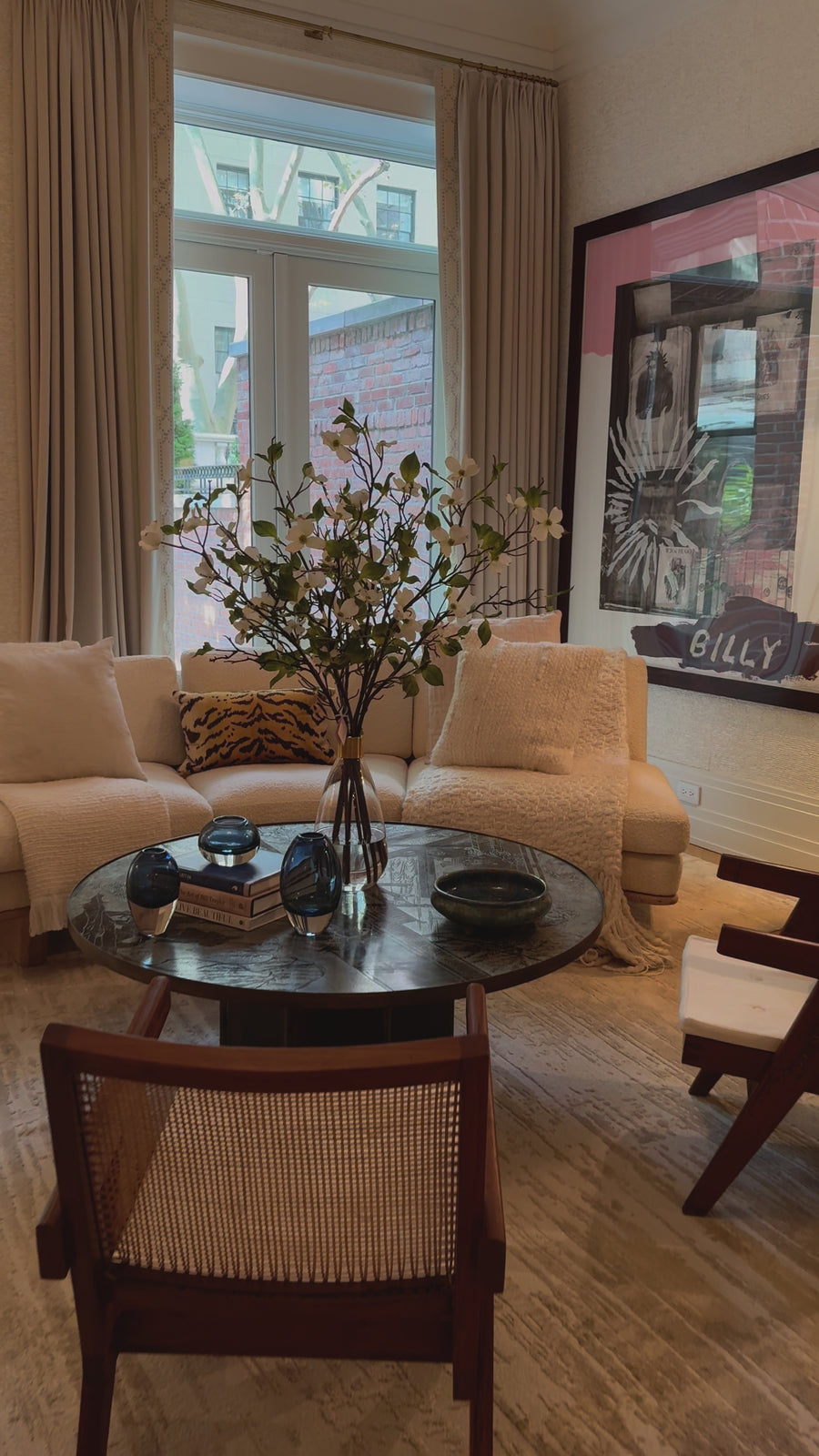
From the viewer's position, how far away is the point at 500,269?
496cm

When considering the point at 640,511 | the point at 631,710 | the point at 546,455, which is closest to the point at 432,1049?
the point at 631,710

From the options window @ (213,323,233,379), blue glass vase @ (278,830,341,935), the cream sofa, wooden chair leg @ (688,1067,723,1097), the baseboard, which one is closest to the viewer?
blue glass vase @ (278,830,341,935)

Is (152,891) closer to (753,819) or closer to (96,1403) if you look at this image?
(96,1403)

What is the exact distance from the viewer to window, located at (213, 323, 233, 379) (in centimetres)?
476

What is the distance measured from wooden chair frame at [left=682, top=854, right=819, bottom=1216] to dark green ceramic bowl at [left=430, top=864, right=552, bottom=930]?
356 mm

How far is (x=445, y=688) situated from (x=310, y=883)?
1889 mm

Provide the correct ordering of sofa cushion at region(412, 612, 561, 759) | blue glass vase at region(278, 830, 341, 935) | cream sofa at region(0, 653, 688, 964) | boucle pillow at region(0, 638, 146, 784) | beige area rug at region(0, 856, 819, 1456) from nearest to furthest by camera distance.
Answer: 1. beige area rug at region(0, 856, 819, 1456)
2. blue glass vase at region(278, 830, 341, 935)
3. cream sofa at region(0, 653, 688, 964)
4. boucle pillow at region(0, 638, 146, 784)
5. sofa cushion at region(412, 612, 561, 759)

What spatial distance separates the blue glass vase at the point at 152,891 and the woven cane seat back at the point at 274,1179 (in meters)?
0.87

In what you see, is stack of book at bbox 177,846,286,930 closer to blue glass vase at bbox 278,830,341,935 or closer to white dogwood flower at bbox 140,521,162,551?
blue glass vase at bbox 278,830,341,935

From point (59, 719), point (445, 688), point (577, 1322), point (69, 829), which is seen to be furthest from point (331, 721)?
point (577, 1322)

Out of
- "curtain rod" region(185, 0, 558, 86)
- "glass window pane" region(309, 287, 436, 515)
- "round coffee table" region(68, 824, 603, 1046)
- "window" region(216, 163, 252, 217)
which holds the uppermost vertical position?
"curtain rod" region(185, 0, 558, 86)

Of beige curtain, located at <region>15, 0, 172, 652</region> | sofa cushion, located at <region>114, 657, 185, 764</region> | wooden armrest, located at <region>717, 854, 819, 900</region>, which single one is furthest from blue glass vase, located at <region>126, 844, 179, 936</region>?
beige curtain, located at <region>15, 0, 172, 652</region>

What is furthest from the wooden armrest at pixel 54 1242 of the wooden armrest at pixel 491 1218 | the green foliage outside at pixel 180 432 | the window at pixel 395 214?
the window at pixel 395 214

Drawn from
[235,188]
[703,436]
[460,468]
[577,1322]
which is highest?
[235,188]
